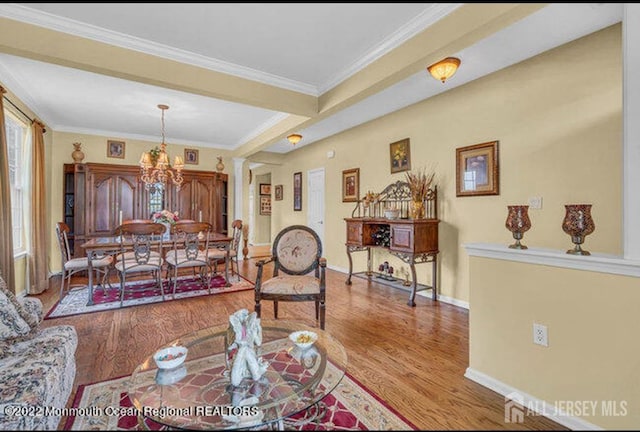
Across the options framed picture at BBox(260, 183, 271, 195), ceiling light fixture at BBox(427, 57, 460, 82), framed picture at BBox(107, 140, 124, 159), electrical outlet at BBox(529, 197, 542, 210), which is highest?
ceiling light fixture at BBox(427, 57, 460, 82)

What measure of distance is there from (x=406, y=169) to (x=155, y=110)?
12.1 ft

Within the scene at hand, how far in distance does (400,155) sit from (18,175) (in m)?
5.06

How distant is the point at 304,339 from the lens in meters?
1.80

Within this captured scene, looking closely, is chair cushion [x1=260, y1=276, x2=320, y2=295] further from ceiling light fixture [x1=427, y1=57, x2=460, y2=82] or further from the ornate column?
the ornate column

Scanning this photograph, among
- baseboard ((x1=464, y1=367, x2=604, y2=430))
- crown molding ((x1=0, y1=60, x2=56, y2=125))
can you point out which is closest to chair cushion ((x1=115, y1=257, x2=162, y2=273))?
crown molding ((x1=0, y1=60, x2=56, y2=125))

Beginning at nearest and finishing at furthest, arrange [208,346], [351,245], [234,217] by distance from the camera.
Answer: [208,346] → [351,245] → [234,217]

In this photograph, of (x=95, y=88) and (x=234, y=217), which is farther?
(x=234, y=217)

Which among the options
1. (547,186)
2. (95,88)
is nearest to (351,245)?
(547,186)

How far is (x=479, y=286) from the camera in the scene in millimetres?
1958

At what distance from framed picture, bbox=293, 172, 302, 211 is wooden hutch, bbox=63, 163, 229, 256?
1803mm

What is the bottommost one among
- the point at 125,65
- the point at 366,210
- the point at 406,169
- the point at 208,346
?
the point at 208,346

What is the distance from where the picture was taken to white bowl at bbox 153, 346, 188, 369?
1504 millimetres

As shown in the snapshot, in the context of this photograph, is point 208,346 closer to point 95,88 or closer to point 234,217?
point 95,88

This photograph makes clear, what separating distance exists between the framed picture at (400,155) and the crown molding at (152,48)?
151 centimetres
